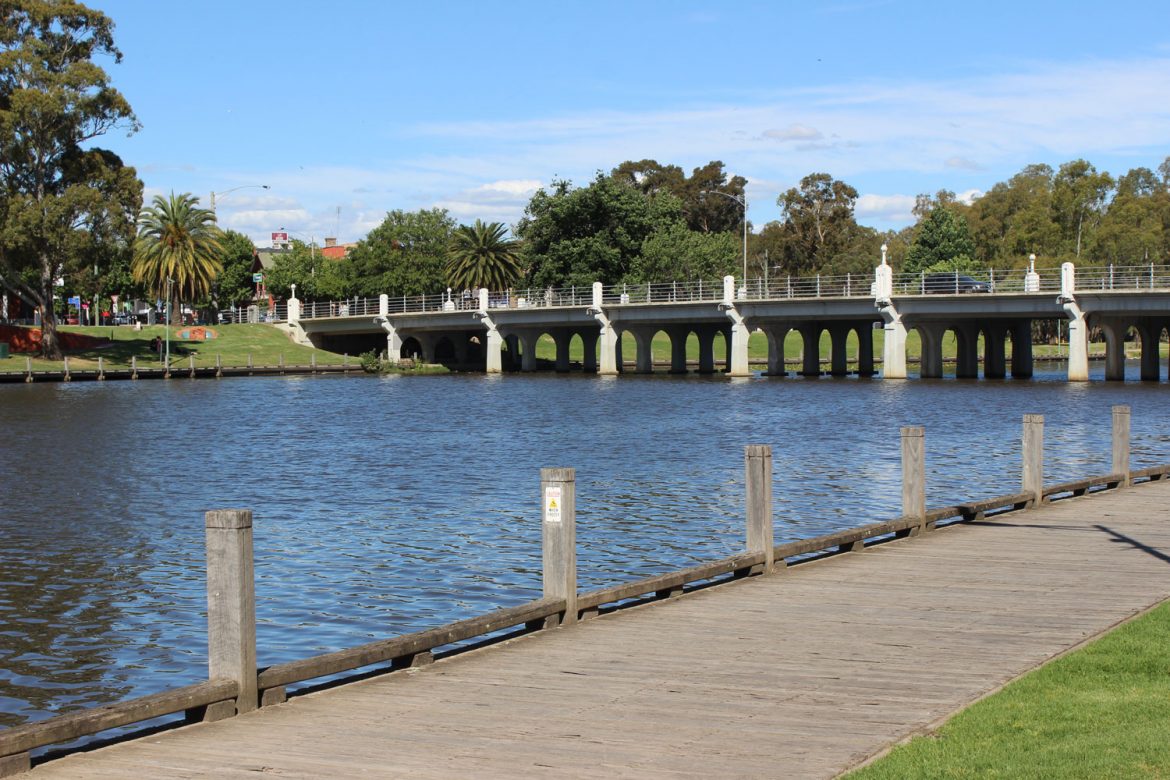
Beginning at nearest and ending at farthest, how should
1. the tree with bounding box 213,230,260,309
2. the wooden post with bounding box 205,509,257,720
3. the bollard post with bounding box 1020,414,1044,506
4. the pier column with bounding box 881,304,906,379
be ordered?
the wooden post with bounding box 205,509,257,720 < the bollard post with bounding box 1020,414,1044,506 < the pier column with bounding box 881,304,906,379 < the tree with bounding box 213,230,260,309

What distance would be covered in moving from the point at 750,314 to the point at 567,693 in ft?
309

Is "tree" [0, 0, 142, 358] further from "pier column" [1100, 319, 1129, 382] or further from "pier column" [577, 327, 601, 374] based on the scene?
"pier column" [1100, 319, 1129, 382]

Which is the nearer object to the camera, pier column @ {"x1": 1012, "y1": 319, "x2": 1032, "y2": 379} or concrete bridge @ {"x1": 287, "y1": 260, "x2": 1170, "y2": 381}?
concrete bridge @ {"x1": 287, "y1": 260, "x2": 1170, "y2": 381}

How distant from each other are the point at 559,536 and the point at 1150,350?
94050 mm

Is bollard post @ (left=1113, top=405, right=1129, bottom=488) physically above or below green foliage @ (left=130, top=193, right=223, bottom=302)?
below

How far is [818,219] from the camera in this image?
599ft

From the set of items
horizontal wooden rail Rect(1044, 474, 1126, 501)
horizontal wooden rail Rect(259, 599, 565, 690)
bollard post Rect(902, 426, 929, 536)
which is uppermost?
bollard post Rect(902, 426, 929, 536)

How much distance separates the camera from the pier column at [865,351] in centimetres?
11369

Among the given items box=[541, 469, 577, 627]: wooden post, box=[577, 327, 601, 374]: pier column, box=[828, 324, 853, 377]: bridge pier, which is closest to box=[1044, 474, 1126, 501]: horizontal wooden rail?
box=[541, 469, 577, 627]: wooden post

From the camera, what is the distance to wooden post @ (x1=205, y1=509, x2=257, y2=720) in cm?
1078

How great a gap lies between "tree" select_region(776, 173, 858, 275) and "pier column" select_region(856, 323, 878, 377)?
64.2 meters

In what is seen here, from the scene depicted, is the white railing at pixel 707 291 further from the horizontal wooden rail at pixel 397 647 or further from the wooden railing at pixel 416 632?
the horizontal wooden rail at pixel 397 647

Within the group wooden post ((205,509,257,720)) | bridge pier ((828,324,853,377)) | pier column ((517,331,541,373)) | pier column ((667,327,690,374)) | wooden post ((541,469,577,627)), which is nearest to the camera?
wooden post ((205,509,257,720))

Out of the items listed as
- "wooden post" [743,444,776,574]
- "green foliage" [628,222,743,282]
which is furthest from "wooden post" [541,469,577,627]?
"green foliage" [628,222,743,282]
